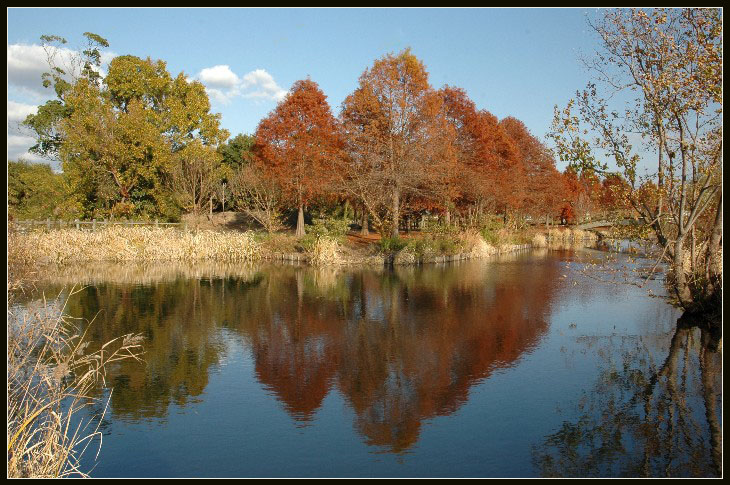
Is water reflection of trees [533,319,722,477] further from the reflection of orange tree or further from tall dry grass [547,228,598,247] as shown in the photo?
tall dry grass [547,228,598,247]

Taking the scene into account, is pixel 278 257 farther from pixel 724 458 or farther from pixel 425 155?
pixel 724 458

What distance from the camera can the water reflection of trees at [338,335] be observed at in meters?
8.22

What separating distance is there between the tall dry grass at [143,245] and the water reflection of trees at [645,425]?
785 inches

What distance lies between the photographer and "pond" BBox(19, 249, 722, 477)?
20.8 ft

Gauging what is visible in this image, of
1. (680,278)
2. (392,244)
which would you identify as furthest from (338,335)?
(392,244)

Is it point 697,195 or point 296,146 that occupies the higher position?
point 296,146

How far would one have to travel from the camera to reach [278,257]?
2739 cm

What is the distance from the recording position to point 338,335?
12133mm

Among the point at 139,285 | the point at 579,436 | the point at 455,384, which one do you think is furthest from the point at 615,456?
the point at 139,285

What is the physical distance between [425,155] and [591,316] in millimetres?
15289

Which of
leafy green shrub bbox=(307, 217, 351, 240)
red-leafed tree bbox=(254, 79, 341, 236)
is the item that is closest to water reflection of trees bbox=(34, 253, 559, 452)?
leafy green shrub bbox=(307, 217, 351, 240)

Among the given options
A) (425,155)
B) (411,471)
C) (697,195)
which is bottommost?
(411,471)

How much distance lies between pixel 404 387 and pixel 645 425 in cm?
330

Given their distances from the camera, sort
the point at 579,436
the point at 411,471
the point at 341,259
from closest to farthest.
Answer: the point at 411,471
the point at 579,436
the point at 341,259
